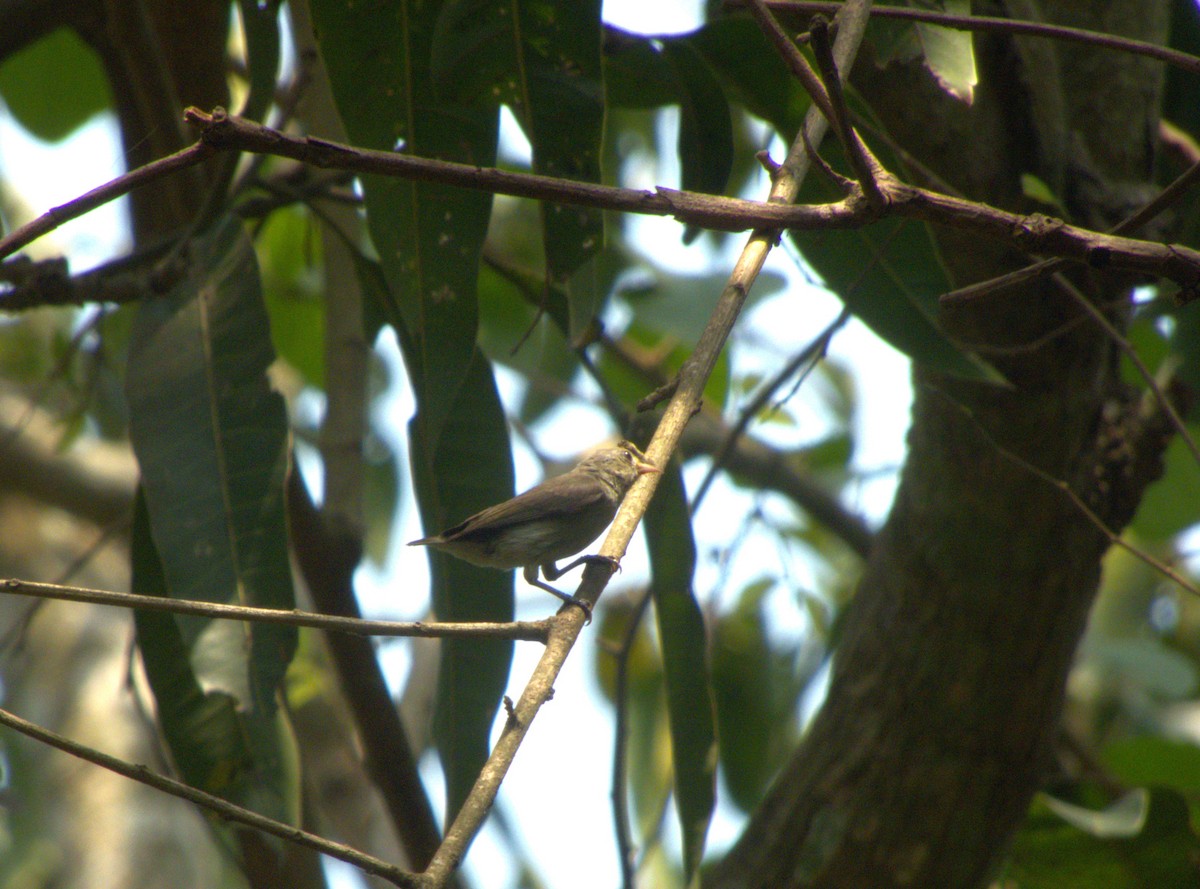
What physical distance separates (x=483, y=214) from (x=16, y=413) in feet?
18.1

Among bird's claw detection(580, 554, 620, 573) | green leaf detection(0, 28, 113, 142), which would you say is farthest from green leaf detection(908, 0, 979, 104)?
green leaf detection(0, 28, 113, 142)

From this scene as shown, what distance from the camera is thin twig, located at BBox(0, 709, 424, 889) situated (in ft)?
3.74

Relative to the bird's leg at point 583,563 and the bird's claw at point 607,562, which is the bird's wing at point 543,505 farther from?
the bird's claw at point 607,562

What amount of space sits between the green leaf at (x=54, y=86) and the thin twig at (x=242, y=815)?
16.2ft

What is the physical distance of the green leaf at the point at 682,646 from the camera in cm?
303

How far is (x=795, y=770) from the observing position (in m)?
3.45

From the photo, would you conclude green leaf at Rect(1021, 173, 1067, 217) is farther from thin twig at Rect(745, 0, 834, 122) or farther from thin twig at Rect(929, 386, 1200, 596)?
thin twig at Rect(745, 0, 834, 122)

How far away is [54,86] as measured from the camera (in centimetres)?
557

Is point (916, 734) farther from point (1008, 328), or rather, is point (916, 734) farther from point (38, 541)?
point (38, 541)

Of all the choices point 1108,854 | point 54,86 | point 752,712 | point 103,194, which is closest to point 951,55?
point 103,194

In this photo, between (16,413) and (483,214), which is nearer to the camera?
(483,214)

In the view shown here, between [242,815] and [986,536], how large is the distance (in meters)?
2.72

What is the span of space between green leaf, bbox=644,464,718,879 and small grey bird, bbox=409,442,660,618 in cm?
17

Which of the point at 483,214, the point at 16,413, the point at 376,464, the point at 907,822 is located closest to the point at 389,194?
the point at 483,214
